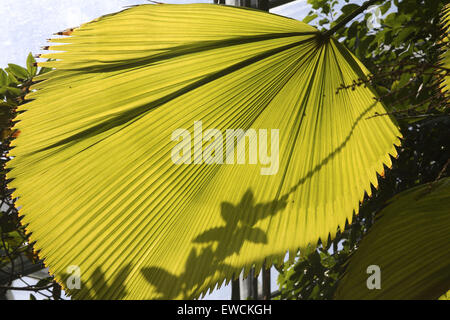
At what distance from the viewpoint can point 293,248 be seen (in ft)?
2.16

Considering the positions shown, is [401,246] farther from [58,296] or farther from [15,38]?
[15,38]

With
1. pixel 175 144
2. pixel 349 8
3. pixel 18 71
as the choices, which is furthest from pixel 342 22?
pixel 18 71

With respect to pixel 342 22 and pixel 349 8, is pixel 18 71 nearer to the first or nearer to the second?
Answer: pixel 342 22

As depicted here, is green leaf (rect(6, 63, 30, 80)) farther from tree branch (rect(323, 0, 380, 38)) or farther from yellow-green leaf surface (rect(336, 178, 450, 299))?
yellow-green leaf surface (rect(336, 178, 450, 299))

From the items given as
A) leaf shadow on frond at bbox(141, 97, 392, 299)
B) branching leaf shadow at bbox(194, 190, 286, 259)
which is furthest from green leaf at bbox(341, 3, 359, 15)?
branching leaf shadow at bbox(194, 190, 286, 259)

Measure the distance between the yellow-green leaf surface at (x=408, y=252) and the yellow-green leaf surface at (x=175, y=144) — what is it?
0.12m

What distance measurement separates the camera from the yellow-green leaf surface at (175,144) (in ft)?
1.95

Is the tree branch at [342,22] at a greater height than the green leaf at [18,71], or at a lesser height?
greater

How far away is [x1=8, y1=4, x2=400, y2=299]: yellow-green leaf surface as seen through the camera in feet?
1.95

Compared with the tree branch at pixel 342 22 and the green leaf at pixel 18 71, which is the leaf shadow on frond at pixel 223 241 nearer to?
the tree branch at pixel 342 22

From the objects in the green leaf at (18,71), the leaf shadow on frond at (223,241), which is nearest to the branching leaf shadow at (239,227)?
the leaf shadow on frond at (223,241)

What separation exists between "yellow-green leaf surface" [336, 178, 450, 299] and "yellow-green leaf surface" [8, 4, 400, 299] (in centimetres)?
12

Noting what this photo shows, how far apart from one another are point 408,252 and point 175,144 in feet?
1.42

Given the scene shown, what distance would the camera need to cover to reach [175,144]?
2.24ft
